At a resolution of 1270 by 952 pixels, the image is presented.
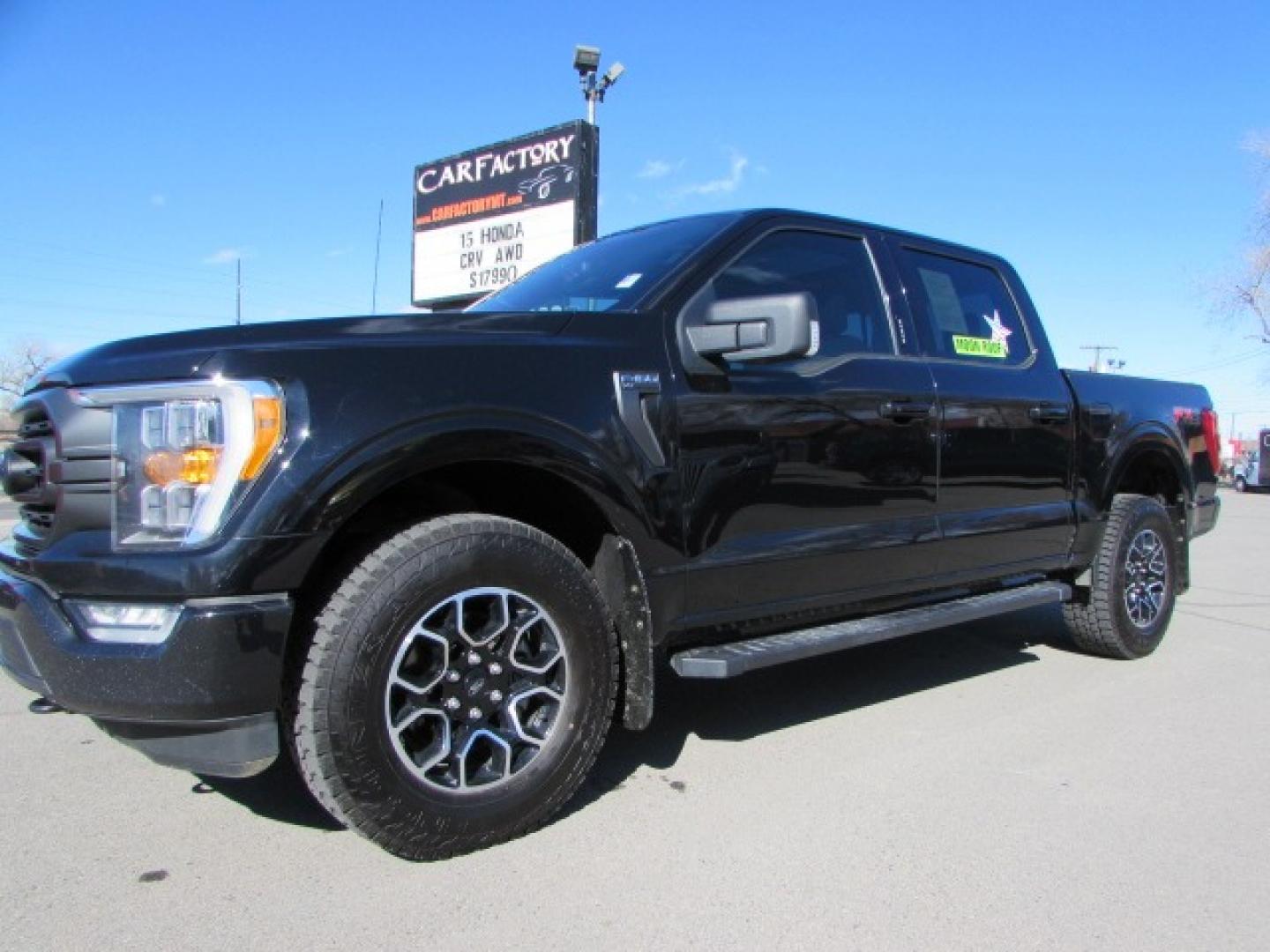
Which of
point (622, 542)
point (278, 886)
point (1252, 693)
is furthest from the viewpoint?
point (1252, 693)

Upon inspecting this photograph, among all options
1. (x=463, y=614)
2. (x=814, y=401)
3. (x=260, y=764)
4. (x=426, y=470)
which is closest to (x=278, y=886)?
(x=260, y=764)

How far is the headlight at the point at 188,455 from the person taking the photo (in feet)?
7.35

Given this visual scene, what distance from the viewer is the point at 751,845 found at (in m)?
2.70

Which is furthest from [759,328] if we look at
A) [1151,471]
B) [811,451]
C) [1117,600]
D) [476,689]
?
[1151,471]

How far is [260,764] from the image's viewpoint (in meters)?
2.29

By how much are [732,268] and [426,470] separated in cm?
143

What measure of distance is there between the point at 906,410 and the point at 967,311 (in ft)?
3.28

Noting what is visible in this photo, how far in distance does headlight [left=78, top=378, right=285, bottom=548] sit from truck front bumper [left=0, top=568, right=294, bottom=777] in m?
0.22

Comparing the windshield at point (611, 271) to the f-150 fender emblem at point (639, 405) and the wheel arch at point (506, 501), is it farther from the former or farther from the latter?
the wheel arch at point (506, 501)

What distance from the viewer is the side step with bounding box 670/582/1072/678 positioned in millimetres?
2932

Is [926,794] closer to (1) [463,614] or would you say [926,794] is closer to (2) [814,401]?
(2) [814,401]

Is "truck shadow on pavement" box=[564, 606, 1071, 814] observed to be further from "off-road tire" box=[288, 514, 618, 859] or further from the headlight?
the headlight

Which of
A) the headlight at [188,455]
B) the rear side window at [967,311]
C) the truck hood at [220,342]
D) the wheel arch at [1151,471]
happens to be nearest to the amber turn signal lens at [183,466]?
the headlight at [188,455]

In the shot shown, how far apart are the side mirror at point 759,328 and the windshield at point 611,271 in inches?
13.3
